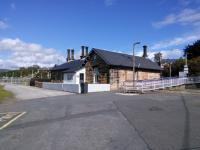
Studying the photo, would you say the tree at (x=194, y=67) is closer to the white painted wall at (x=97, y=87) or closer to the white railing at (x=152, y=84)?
the white railing at (x=152, y=84)

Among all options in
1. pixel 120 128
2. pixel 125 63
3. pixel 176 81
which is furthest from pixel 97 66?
pixel 120 128

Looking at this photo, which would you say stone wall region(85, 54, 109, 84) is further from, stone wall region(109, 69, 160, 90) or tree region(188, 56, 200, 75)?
tree region(188, 56, 200, 75)

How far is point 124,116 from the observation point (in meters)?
14.0

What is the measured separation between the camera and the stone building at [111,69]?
39.8m

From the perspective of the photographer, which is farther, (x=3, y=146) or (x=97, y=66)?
(x=97, y=66)

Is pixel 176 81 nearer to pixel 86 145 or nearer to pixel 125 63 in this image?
pixel 125 63

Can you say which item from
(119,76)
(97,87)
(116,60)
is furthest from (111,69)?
(97,87)

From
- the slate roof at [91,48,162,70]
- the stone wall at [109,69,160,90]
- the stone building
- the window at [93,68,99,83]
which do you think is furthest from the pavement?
the window at [93,68,99,83]

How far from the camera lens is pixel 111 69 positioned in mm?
39781

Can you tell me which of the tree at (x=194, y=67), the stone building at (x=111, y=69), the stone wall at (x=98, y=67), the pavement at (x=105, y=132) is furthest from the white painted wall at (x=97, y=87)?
the tree at (x=194, y=67)

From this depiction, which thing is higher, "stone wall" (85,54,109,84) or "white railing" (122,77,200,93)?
"stone wall" (85,54,109,84)

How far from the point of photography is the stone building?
39.8 m

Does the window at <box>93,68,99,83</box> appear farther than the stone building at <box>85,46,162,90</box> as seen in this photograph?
Yes

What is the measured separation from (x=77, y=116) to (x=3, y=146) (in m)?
5.96
